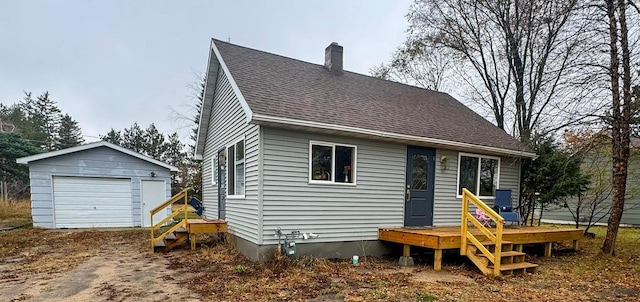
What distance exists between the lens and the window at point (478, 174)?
8266mm

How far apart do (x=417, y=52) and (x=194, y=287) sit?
14175mm

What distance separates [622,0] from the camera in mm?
6473

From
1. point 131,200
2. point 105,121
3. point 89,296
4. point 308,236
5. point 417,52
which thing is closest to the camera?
point 89,296

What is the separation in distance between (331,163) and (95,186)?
32.3 feet

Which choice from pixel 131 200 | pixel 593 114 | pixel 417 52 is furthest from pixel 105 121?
pixel 593 114

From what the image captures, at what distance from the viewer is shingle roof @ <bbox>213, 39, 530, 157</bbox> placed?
667 cm

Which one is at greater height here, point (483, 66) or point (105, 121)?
point (105, 121)

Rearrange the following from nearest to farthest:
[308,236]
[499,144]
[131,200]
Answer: [308,236], [499,144], [131,200]

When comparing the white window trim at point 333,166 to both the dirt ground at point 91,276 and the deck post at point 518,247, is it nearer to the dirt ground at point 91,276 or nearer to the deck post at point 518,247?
the dirt ground at point 91,276

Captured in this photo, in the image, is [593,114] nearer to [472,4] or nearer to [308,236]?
[308,236]

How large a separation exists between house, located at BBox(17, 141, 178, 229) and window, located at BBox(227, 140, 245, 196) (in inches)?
235

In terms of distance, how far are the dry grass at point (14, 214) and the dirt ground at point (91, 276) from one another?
617cm

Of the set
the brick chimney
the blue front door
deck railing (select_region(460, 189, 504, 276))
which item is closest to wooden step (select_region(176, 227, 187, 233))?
the blue front door

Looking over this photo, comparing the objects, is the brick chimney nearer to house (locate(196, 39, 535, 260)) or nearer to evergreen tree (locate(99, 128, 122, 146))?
house (locate(196, 39, 535, 260))
